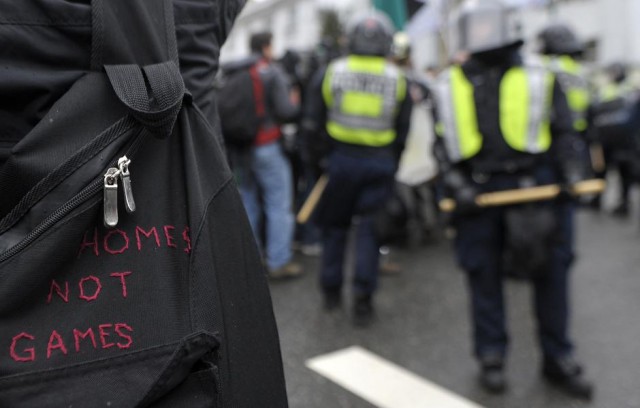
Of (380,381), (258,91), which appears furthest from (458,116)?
(258,91)

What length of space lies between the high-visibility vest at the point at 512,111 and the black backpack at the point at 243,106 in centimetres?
209

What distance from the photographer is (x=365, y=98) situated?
428 centimetres

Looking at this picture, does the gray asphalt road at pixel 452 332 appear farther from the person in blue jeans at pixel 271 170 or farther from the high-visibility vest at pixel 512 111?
the high-visibility vest at pixel 512 111

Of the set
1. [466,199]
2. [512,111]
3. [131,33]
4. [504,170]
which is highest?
[131,33]

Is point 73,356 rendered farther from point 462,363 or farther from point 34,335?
point 462,363

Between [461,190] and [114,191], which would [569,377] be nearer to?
[461,190]

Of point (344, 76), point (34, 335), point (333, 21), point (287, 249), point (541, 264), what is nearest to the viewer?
point (34, 335)

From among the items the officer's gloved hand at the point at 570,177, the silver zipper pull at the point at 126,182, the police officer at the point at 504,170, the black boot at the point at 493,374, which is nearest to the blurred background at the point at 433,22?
the silver zipper pull at the point at 126,182

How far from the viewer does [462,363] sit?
3670mm

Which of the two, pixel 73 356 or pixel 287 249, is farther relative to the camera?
pixel 287 249

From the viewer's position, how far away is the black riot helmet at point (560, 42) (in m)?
6.10

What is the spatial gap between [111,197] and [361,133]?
11.4 feet

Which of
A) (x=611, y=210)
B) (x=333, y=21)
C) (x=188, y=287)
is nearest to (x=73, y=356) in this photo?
(x=188, y=287)

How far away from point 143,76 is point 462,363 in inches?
120
